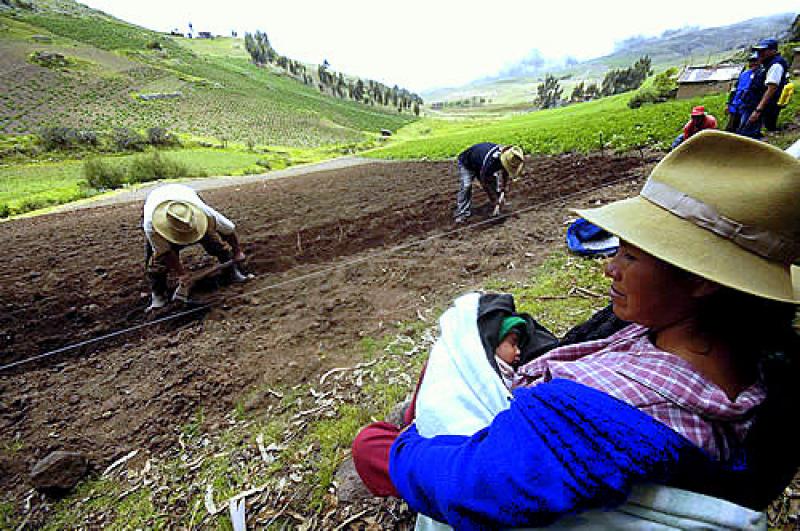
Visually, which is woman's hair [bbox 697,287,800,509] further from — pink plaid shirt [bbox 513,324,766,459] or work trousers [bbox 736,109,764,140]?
work trousers [bbox 736,109,764,140]

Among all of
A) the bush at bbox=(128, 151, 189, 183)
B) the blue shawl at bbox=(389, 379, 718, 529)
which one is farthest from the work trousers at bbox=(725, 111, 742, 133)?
the bush at bbox=(128, 151, 189, 183)

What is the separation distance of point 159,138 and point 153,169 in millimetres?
13990

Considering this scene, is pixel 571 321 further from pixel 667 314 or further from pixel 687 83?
pixel 687 83

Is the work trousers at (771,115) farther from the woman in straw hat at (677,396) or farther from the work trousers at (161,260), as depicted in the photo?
the work trousers at (161,260)

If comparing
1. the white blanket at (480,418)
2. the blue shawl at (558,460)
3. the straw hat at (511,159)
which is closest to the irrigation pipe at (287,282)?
the straw hat at (511,159)

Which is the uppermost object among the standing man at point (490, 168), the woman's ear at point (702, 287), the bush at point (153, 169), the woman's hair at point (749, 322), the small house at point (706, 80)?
the small house at point (706, 80)

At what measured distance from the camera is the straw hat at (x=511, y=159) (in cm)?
630

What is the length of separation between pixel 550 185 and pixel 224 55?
131628 mm

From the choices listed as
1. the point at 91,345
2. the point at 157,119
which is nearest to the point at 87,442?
the point at 91,345

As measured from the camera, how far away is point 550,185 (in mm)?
8250

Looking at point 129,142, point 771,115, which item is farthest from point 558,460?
point 129,142

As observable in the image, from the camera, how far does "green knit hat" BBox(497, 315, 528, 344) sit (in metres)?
1.61

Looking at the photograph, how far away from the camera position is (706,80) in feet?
69.3

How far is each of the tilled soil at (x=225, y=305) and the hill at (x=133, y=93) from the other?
39.5 m
